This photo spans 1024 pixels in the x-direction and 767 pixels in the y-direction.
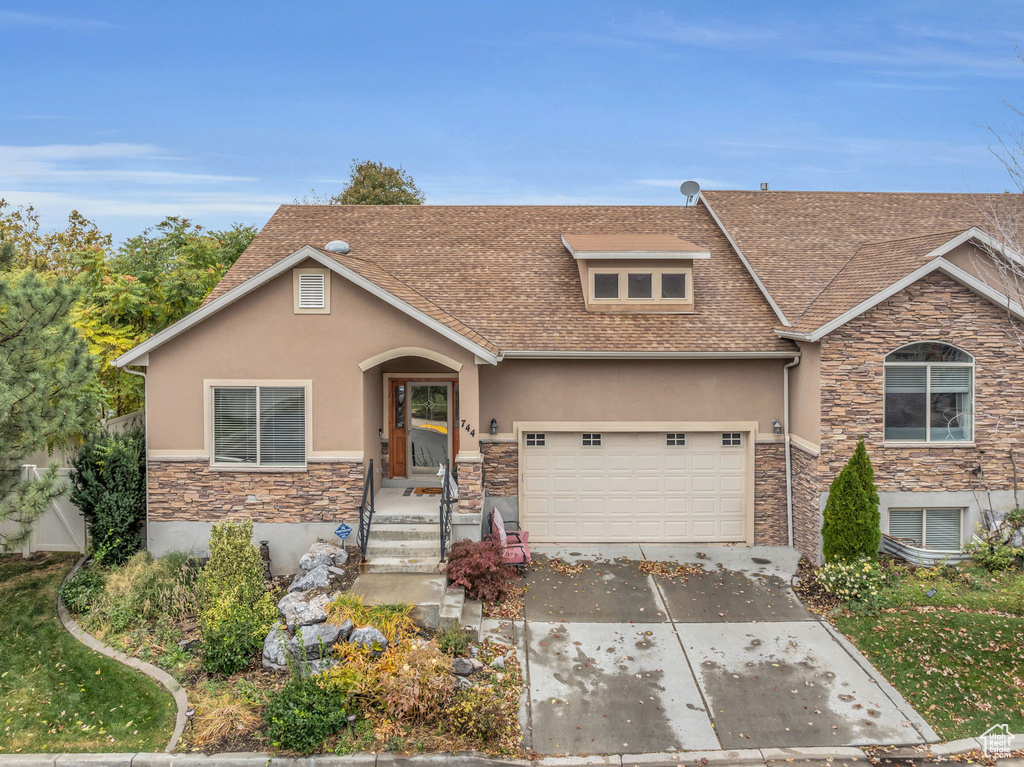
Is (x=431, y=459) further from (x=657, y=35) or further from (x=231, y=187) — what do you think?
(x=231, y=187)

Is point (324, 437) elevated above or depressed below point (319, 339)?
below

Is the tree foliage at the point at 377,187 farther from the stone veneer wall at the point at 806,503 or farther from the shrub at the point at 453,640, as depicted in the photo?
the shrub at the point at 453,640

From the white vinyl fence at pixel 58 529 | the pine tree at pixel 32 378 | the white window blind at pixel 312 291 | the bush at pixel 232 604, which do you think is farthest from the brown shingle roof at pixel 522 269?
the bush at pixel 232 604

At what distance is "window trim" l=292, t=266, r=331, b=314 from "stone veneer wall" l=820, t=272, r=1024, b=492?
28.7ft

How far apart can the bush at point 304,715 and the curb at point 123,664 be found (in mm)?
311

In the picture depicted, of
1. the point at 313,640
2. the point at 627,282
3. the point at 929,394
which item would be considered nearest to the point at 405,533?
the point at 313,640

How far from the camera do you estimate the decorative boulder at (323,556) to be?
32.4ft

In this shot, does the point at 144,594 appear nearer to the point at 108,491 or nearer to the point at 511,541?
the point at 108,491

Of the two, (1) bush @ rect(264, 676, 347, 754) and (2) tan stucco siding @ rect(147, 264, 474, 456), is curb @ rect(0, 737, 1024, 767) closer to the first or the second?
(1) bush @ rect(264, 676, 347, 754)

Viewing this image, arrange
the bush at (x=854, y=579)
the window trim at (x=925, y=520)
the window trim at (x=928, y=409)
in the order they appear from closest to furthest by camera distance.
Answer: the bush at (x=854, y=579)
the window trim at (x=928, y=409)
the window trim at (x=925, y=520)

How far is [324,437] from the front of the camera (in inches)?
428

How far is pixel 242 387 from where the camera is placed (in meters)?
10.8

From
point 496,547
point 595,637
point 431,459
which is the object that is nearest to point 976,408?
point 595,637

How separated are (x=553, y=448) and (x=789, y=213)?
30.4 feet
